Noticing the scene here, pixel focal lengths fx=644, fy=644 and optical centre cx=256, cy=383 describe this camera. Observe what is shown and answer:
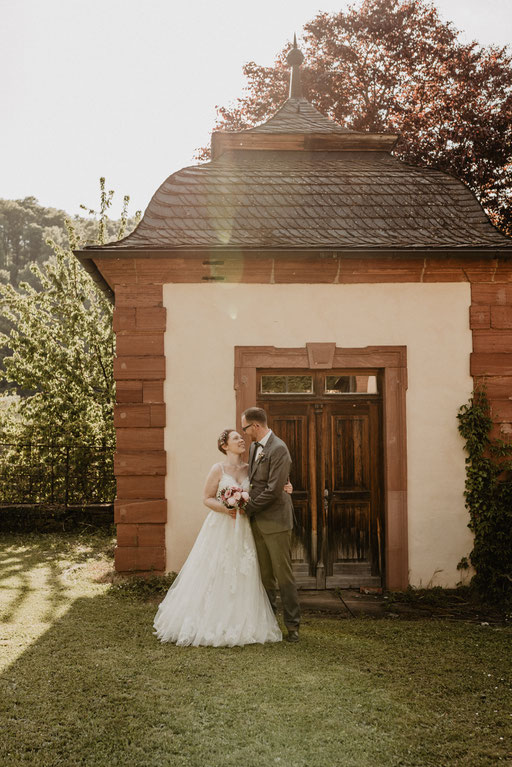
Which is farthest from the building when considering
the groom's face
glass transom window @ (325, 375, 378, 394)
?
the groom's face

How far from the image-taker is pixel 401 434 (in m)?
8.03

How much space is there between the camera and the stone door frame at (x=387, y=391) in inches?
313

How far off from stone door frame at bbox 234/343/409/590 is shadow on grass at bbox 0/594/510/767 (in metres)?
1.76

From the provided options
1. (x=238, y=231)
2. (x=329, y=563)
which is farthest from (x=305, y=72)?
(x=329, y=563)

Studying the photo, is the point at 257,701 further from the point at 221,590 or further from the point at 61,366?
the point at 61,366

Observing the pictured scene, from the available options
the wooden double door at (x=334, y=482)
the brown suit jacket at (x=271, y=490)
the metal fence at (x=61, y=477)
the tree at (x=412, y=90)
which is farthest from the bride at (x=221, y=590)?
the tree at (x=412, y=90)

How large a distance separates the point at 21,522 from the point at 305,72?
529 inches

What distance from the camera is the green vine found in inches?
300

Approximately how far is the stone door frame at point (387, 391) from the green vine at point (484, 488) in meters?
0.77

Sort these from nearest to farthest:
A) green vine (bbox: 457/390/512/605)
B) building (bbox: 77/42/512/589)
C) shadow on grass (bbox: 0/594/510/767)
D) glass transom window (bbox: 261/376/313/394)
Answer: shadow on grass (bbox: 0/594/510/767) < green vine (bbox: 457/390/512/605) < building (bbox: 77/42/512/589) < glass transom window (bbox: 261/376/313/394)

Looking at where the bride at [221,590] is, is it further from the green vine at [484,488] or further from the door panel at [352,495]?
the green vine at [484,488]

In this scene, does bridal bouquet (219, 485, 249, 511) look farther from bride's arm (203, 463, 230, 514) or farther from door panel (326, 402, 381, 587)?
door panel (326, 402, 381, 587)

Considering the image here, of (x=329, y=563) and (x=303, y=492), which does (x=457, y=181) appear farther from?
(x=329, y=563)

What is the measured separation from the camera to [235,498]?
5.80 meters
